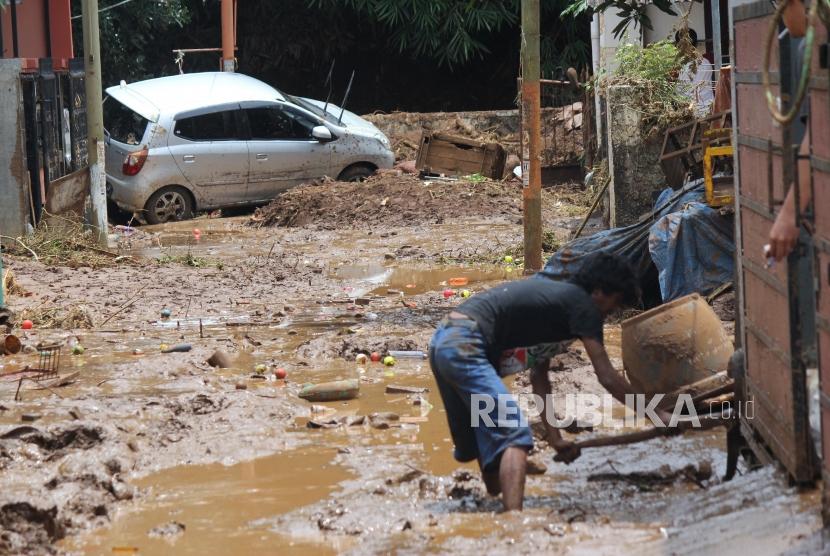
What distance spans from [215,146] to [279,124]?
3.54 ft

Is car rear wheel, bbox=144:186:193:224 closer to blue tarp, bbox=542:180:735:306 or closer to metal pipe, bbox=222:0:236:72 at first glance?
metal pipe, bbox=222:0:236:72

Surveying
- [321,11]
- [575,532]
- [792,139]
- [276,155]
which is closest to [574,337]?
[575,532]

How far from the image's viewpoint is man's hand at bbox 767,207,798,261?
4.13 m

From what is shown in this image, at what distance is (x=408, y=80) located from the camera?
25406mm

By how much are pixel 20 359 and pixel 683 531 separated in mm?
5595

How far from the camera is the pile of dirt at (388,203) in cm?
1608

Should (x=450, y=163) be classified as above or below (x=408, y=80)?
below

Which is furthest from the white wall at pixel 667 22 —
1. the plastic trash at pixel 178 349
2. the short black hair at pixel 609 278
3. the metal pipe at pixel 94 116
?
the short black hair at pixel 609 278

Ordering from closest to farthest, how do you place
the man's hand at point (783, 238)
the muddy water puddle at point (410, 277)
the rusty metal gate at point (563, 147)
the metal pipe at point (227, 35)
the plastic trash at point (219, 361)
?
the man's hand at point (783, 238) → the plastic trash at point (219, 361) → the muddy water puddle at point (410, 277) → the rusty metal gate at point (563, 147) → the metal pipe at point (227, 35)

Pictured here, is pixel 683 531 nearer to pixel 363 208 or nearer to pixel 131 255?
pixel 131 255

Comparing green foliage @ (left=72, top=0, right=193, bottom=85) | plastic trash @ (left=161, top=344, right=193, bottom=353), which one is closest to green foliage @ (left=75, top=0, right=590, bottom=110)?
green foliage @ (left=72, top=0, right=193, bottom=85)

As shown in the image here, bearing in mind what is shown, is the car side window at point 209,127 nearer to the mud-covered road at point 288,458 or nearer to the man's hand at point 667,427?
the mud-covered road at point 288,458

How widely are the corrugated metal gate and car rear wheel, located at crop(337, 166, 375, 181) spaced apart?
41.8ft

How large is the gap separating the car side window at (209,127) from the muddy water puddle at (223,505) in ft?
36.7
